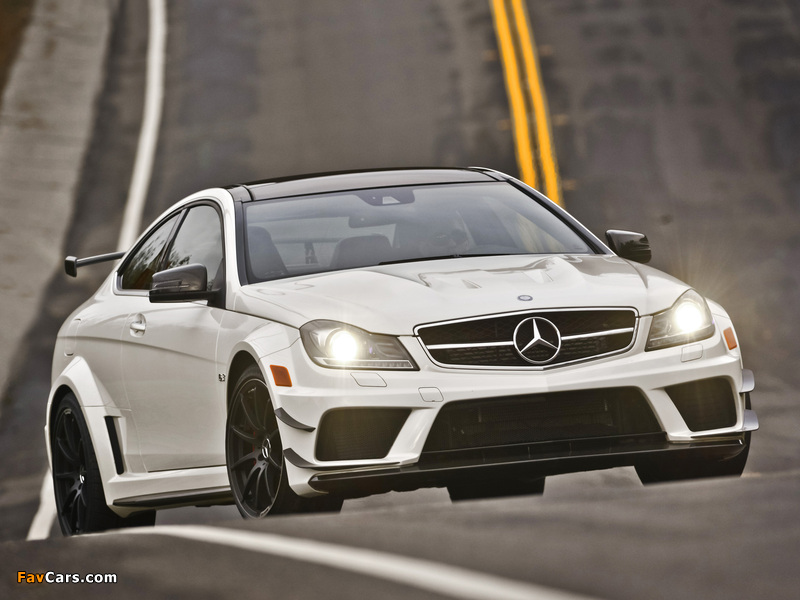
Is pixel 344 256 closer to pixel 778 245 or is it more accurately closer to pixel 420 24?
pixel 778 245

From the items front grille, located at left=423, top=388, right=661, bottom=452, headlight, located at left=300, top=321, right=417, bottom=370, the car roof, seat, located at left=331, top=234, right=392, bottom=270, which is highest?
the car roof

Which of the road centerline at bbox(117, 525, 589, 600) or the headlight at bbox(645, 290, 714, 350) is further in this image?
the headlight at bbox(645, 290, 714, 350)

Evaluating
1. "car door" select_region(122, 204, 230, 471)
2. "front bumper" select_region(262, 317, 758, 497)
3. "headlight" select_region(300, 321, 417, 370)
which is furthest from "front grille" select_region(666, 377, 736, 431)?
"car door" select_region(122, 204, 230, 471)

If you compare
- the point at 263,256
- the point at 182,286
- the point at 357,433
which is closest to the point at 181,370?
the point at 182,286

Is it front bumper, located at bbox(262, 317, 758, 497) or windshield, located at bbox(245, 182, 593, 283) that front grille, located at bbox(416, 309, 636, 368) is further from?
windshield, located at bbox(245, 182, 593, 283)

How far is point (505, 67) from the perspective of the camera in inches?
962

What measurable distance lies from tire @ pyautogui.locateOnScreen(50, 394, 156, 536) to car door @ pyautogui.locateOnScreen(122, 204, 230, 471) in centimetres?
46

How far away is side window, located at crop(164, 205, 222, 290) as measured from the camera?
7.70 m

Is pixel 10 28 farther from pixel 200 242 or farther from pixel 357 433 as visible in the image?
pixel 357 433

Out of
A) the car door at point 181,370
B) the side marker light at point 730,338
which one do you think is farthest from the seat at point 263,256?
the side marker light at point 730,338

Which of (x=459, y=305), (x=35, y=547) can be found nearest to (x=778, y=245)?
(x=459, y=305)

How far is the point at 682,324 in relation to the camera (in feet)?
21.2

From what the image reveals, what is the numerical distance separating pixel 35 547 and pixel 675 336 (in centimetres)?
267

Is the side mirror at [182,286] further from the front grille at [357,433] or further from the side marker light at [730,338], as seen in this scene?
the side marker light at [730,338]
